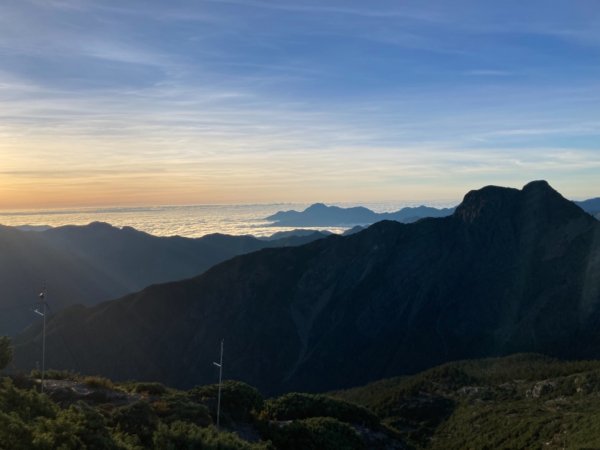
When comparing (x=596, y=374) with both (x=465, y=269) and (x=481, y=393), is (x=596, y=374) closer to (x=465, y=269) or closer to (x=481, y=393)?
(x=481, y=393)

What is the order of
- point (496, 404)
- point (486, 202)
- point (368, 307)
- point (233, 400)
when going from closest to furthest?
point (233, 400), point (496, 404), point (368, 307), point (486, 202)

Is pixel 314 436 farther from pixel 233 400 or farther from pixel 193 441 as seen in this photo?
pixel 193 441

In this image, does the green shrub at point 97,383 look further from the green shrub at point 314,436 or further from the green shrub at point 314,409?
the green shrub at point 314,409

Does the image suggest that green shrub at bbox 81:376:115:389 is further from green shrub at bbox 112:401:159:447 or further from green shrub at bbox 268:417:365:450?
green shrub at bbox 268:417:365:450

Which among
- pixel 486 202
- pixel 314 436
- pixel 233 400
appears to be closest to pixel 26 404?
pixel 233 400

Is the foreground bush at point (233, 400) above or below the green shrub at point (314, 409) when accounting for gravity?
above

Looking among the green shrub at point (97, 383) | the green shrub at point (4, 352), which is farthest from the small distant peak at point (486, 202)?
the green shrub at point (4, 352)
